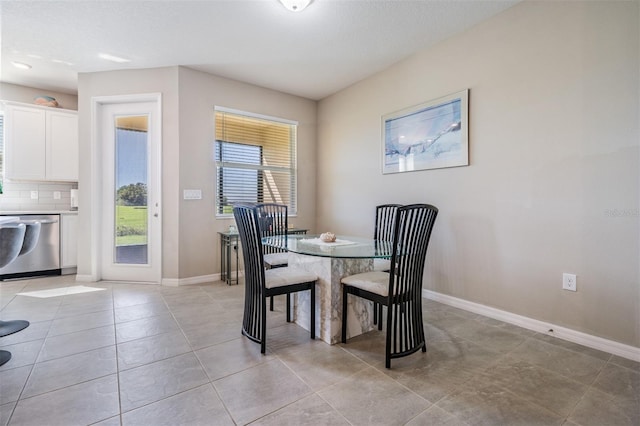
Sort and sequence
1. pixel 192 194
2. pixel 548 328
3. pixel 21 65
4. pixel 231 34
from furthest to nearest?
pixel 192 194 → pixel 21 65 → pixel 231 34 → pixel 548 328

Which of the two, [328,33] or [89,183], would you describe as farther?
[89,183]

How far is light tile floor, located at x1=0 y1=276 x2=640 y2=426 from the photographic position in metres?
1.39

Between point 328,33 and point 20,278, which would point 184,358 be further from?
point 20,278

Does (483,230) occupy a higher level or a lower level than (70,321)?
higher

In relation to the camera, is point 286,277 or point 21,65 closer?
point 286,277

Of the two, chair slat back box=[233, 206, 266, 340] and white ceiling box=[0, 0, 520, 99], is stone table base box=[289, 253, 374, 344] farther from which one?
white ceiling box=[0, 0, 520, 99]

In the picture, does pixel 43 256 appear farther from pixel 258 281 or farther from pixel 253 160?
pixel 258 281

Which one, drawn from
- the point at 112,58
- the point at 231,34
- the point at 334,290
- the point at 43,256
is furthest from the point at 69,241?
the point at 334,290

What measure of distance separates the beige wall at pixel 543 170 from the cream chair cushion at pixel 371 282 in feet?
4.04

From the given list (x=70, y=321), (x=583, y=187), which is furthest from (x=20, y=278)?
(x=583, y=187)

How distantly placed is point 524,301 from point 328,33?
2926 mm

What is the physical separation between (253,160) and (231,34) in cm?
170

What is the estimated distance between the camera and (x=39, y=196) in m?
4.21

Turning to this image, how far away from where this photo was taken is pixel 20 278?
3.80 metres
